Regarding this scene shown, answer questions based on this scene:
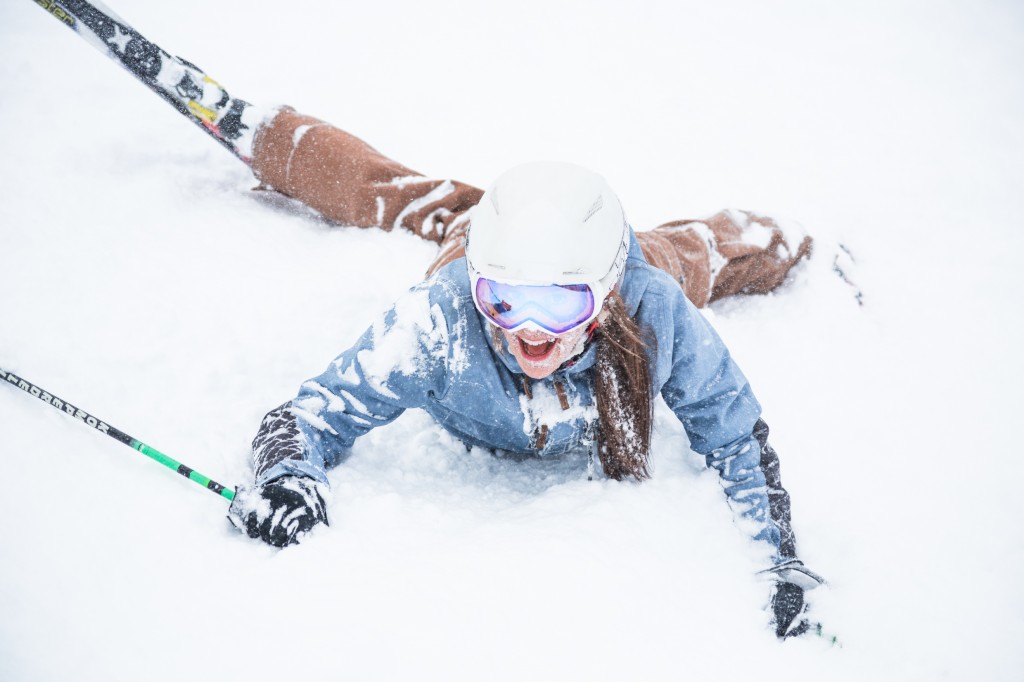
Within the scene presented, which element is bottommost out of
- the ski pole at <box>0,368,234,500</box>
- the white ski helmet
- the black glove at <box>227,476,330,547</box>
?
the ski pole at <box>0,368,234,500</box>

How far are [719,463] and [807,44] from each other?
541 cm

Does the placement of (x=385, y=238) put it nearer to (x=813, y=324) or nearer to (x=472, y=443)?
(x=472, y=443)

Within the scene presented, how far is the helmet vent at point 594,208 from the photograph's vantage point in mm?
1879

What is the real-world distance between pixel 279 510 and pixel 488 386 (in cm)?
73

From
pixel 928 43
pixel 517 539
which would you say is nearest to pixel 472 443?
pixel 517 539

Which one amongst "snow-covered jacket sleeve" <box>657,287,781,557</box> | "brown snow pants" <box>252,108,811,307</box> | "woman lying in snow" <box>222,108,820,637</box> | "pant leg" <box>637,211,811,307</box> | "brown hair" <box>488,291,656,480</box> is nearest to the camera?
"woman lying in snow" <box>222,108,820,637</box>

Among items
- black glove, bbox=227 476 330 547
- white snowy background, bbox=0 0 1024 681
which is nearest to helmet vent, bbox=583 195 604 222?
white snowy background, bbox=0 0 1024 681

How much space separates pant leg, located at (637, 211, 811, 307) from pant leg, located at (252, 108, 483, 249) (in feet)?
3.42

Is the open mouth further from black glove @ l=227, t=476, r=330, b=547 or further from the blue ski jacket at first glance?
black glove @ l=227, t=476, r=330, b=547

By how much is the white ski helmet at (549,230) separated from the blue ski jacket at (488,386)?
21 centimetres

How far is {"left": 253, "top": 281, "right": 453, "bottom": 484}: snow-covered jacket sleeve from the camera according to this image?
203 cm

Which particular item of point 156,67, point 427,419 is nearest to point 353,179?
point 156,67

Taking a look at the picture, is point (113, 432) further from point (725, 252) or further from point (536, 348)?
point (725, 252)

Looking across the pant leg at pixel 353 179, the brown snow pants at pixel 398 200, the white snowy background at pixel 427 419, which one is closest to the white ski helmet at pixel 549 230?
the white snowy background at pixel 427 419
